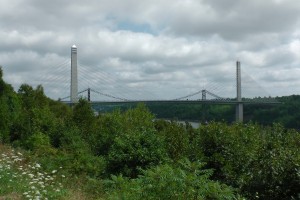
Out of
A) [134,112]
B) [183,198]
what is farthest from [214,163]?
[134,112]

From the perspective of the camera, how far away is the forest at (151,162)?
8.12 meters

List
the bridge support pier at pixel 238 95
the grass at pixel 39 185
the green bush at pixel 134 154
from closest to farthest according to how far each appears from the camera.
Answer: the grass at pixel 39 185
the green bush at pixel 134 154
the bridge support pier at pixel 238 95

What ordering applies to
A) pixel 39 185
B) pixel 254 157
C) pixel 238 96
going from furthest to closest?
pixel 238 96 → pixel 254 157 → pixel 39 185

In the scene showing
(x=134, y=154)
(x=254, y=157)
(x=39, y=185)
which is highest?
(x=254, y=157)

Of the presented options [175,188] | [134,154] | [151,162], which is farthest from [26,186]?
[151,162]

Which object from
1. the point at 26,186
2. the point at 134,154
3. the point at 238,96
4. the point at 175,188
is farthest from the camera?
the point at 238,96

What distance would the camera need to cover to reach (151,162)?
13.8 meters

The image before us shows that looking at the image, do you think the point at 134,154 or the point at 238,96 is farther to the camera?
the point at 238,96

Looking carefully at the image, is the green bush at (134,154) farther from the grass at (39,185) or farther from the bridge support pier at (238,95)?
the bridge support pier at (238,95)

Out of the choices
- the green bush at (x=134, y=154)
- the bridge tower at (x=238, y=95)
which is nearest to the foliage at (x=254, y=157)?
the green bush at (x=134, y=154)

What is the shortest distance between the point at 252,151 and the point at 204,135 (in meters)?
1.62

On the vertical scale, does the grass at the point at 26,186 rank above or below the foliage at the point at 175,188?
below

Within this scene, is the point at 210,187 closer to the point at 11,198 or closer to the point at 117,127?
the point at 11,198

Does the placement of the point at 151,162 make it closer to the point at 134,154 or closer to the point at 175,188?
the point at 134,154
